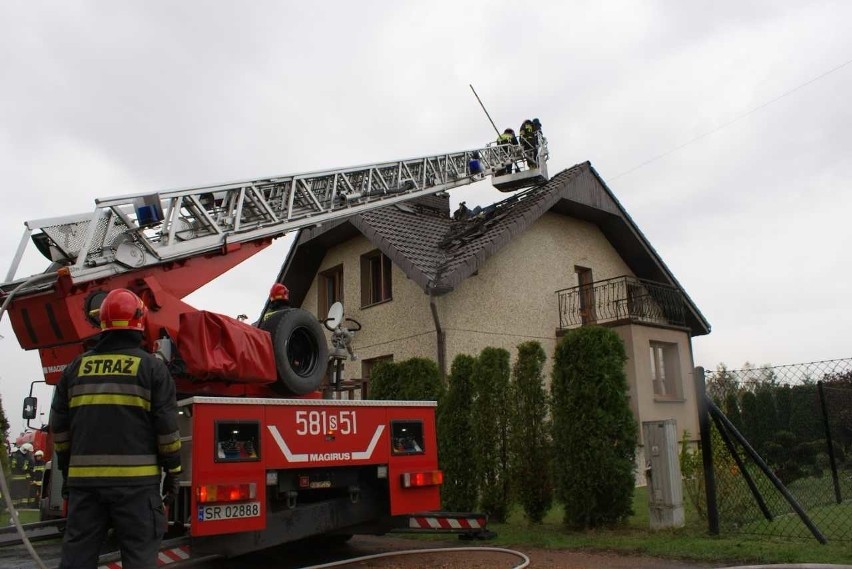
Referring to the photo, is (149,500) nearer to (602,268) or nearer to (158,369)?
(158,369)

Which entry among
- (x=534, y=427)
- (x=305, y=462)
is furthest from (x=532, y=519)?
(x=305, y=462)

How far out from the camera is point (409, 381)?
1102cm

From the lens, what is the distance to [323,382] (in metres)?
7.58

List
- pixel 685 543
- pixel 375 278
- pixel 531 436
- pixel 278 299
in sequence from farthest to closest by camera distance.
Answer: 1. pixel 375 278
2. pixel 531 436
3. pixel 278 299
4. pixel 685 543

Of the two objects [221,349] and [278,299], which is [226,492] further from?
[278,299]

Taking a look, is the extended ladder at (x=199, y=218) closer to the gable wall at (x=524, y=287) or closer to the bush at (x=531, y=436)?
the gable wall at (x=524, y=287)

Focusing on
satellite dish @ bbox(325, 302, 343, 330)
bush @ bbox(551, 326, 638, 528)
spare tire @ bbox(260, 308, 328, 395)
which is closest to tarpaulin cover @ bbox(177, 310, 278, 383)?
spare tire @ bbox(260, 308, 328, 395)

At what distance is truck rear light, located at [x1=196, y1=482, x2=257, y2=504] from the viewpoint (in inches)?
211

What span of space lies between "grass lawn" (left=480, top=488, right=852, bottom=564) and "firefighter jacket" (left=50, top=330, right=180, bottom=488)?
4590 mm

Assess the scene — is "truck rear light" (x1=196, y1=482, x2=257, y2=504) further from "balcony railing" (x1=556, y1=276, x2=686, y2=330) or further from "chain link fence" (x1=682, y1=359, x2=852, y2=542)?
"balcony railing" (x1=556, y1=276, x2=686, y2=330)

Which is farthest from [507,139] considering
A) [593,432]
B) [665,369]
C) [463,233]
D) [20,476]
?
[20,476]

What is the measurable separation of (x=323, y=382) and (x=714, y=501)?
13.5ft

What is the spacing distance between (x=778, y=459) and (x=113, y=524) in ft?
28.9

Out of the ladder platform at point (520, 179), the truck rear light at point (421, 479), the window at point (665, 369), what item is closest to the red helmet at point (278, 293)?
the truck rear light at point (421, 479)
